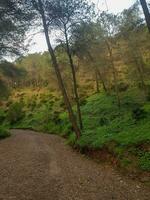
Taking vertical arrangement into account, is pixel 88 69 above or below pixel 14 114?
above

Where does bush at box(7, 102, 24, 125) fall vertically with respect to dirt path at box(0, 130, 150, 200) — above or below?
above

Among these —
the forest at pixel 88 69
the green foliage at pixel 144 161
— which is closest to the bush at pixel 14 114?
the forest at pixel 88 69

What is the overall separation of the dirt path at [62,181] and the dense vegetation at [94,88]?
1.21 metres

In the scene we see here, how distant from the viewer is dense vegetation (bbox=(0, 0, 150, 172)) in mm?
12914

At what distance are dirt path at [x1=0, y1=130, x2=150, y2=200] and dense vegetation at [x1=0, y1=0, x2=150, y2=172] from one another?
1209mm

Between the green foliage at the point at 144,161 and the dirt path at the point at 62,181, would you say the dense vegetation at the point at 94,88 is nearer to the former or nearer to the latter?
the green foliage at the point at 144,161

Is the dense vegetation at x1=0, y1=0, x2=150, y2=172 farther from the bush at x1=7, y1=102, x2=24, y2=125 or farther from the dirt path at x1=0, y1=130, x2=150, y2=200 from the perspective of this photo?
the dirt path at x1=0, y1=130, x2=150, y2=200

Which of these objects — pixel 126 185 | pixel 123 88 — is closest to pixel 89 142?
pixel 126 185

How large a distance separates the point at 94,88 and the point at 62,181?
37.9 m

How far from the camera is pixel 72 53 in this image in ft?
63.3

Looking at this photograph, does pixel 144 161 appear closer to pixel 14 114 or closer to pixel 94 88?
pixel 14 114

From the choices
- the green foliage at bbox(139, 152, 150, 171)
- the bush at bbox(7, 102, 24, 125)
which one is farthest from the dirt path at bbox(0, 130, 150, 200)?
the bush at bbox(7, 102, 24, 125)

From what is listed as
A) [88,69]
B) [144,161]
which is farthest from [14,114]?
[144,161]

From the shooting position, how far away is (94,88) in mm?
46438
